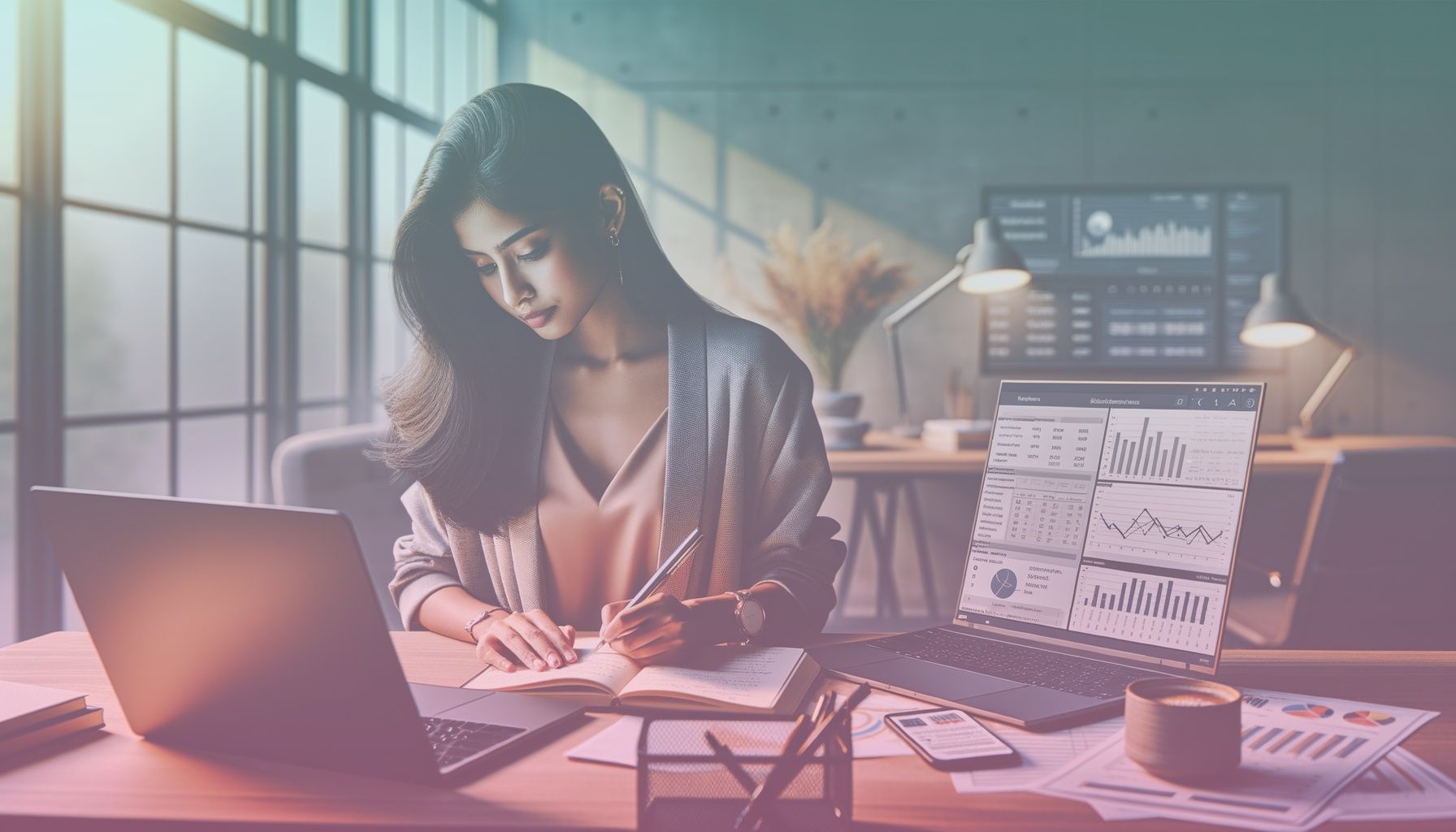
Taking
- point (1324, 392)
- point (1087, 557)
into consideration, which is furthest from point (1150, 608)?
point (1324, 392)

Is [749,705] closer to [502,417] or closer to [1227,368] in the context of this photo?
[502,417]

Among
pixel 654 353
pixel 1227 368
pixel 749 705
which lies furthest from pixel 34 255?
pixel 1227 368

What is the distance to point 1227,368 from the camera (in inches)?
174

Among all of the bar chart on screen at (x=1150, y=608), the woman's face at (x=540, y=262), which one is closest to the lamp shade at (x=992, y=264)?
the woman's face at (x=540, y=262)

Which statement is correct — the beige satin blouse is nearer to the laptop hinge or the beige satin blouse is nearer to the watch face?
the watch face

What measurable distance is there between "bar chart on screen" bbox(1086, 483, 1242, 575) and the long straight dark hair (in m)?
0.69

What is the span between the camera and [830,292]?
3.48m

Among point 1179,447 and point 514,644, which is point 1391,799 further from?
point 514,644

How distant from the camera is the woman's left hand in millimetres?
1059

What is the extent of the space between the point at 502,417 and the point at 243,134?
2.06 m

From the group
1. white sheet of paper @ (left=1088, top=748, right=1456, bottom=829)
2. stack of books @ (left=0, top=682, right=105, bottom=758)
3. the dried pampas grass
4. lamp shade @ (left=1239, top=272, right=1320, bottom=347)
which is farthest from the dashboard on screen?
stack of books @ (left=0, top=682, right=105, bottom=758)

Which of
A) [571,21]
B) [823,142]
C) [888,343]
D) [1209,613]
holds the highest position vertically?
[571,21]

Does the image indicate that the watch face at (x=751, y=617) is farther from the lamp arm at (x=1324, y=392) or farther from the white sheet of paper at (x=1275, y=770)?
the lamp arm at (x=1324, y=392)

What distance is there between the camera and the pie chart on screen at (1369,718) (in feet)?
2.90
